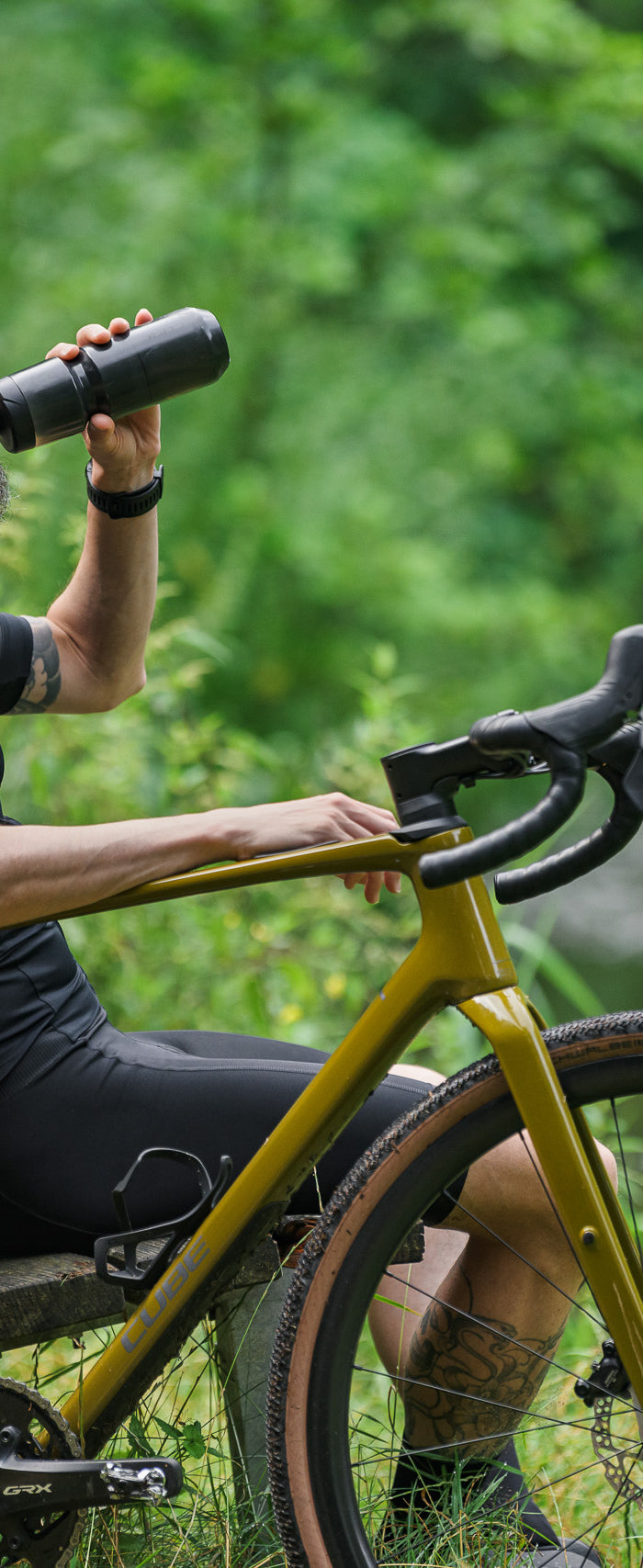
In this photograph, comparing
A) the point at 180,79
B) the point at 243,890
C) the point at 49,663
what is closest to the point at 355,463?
the point at 180,79

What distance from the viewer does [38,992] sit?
144 cm

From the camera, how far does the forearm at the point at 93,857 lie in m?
1.29

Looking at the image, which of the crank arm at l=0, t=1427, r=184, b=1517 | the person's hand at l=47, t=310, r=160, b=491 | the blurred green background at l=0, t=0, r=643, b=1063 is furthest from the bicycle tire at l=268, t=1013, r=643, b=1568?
the blurred green background at l=0, t=0, r=643, b=1063

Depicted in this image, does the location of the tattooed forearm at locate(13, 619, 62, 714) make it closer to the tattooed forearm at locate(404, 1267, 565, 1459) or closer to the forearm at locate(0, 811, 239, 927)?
the forearm at locate(0, 811, 239, 927)

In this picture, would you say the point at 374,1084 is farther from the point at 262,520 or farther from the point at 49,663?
the point at 262,520

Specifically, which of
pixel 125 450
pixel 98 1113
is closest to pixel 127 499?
pixel 125 450

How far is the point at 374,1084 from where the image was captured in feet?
4.09

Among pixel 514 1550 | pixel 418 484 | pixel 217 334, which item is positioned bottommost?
pixel 514 1550

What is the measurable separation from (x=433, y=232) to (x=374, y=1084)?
643 centimetres

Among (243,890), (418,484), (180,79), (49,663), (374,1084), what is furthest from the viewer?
(418,484)

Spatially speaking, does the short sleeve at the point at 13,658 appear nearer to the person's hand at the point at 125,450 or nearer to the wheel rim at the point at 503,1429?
the person's hand at the point at 125,450

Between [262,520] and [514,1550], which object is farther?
[262,520]

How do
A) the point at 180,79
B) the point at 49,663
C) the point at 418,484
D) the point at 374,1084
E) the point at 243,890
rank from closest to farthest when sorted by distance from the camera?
1. the point at 374,1084
2. the point at 49,663
3. the point at 243,890
4. the point at 180,79
5. the point at 418,484

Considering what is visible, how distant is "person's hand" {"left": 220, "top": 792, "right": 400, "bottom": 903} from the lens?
1.27 metres
